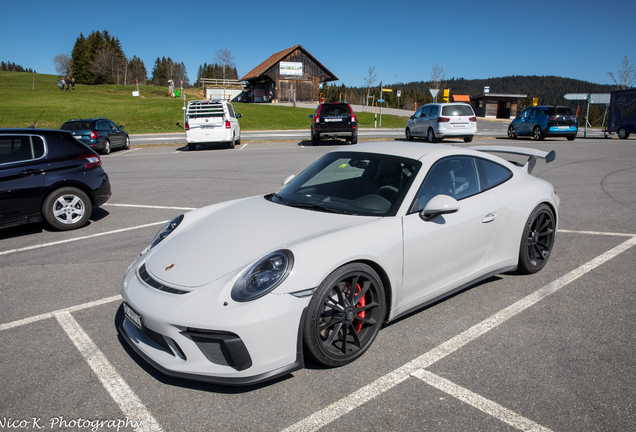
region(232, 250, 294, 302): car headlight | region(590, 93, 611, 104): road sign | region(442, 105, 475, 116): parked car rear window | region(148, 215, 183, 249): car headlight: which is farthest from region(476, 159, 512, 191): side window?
region(590, 93, 611, 104): road sign

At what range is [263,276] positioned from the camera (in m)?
2.71

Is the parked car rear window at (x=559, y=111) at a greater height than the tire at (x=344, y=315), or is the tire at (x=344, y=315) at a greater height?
the parked car rear window at (x=559, y=111)

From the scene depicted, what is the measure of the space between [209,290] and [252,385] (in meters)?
0.66

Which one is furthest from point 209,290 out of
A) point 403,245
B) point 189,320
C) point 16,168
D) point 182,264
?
point 16,168

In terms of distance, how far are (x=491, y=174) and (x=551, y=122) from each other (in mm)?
20900

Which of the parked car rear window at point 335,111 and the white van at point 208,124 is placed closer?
the white van at point 208,124

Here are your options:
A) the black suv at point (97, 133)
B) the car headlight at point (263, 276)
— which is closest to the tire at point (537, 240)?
the car headlight at point (263, 276)

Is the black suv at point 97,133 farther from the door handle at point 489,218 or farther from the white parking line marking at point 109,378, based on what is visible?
the door handle at point 489,218

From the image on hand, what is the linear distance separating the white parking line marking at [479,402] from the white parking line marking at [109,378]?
162cm

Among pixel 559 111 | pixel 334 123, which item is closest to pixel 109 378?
pixel 334 123

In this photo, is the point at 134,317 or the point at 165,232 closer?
the point at 134,317

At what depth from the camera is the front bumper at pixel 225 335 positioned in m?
2.52

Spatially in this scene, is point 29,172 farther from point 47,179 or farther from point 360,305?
point 360,305

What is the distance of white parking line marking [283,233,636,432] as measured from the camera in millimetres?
2465
